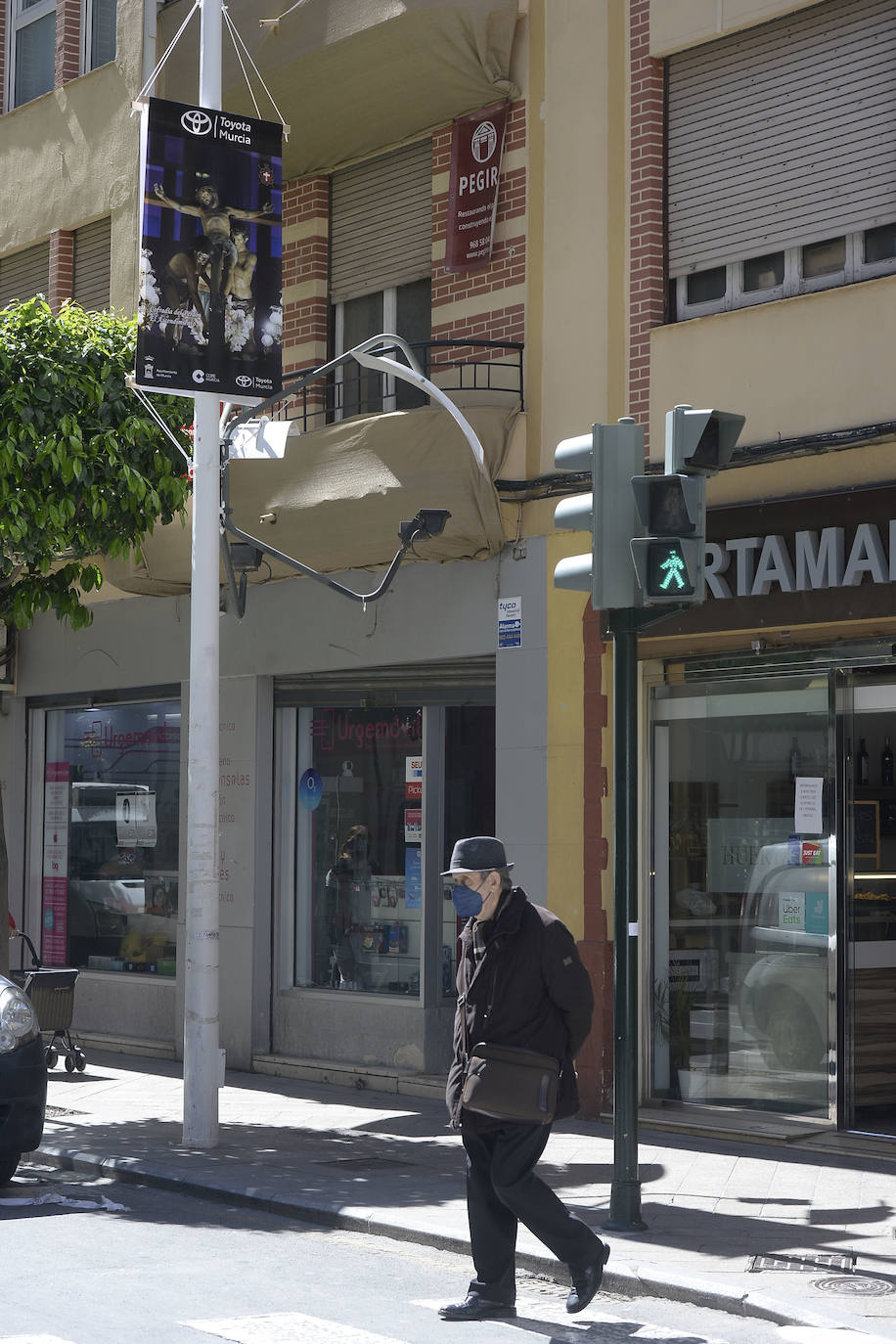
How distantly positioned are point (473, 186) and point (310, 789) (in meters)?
4.77

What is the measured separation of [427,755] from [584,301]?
3474 mm

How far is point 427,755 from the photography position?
1250cm

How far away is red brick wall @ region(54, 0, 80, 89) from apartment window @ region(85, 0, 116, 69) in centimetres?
10

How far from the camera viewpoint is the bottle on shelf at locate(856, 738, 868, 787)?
33.2ft

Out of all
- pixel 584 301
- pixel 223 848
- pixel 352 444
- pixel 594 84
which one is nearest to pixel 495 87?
pixel 594 84

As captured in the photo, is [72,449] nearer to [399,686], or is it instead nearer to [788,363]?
[399,686]

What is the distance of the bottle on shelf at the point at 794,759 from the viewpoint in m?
10.3

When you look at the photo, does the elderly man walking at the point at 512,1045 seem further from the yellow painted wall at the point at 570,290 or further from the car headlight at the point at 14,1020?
the yellow painted wall at the point at 570,290

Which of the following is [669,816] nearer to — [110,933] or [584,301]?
[584,301]

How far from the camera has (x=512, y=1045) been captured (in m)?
6.36

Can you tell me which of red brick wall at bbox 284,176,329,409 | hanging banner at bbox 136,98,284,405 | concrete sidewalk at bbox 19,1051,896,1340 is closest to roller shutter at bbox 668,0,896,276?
hanging banner at bbox 136,98,284,405

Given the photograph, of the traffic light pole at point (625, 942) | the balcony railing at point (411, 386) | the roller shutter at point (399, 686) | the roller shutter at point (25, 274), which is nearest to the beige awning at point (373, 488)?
the balcony railing at point (411, 386)

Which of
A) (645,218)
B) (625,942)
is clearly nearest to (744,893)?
(625,942)

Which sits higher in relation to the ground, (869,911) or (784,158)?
(784,158)
